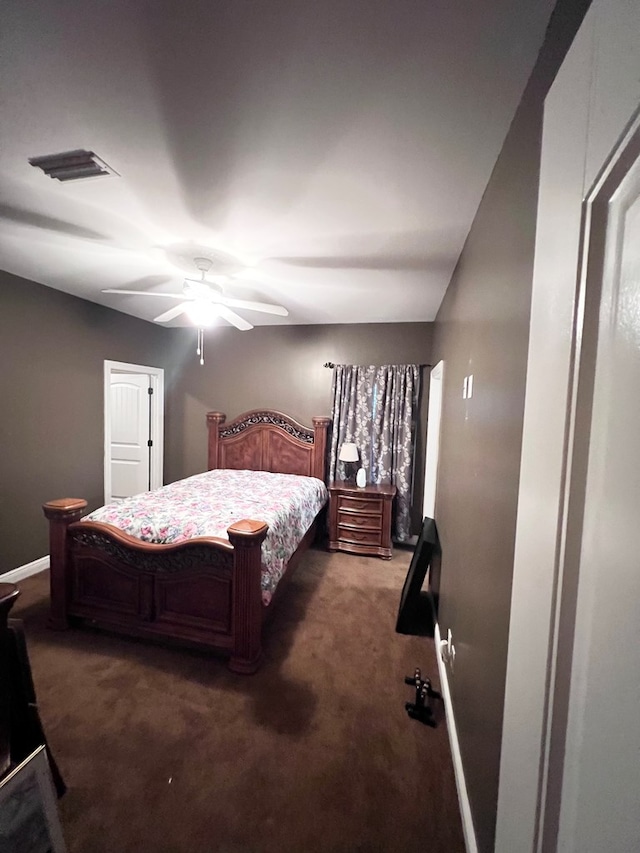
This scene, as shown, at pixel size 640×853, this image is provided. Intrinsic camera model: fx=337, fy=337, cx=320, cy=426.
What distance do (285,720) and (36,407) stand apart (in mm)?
3059

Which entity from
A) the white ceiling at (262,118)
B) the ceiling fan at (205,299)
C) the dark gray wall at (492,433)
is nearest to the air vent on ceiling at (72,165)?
the white ceiling at (262,118)

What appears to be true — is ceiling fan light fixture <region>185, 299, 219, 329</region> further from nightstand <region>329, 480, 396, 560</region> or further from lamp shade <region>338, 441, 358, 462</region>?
nightstand <region>329, 480, 396, 560</region>


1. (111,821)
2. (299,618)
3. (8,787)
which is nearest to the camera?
(8,787)

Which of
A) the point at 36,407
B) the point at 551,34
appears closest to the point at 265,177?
the point at 551,34

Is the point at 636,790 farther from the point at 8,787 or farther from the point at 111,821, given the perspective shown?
the point at 111,821

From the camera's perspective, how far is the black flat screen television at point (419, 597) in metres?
2.27

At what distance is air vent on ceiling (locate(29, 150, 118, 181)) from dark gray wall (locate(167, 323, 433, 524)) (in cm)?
274

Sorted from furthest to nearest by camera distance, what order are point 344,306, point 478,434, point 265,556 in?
point 344,306, point 265,556, point 478,434

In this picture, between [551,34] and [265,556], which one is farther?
[265,556]

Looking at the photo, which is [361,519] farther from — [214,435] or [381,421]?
[214,435]

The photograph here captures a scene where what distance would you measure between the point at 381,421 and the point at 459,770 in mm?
2848

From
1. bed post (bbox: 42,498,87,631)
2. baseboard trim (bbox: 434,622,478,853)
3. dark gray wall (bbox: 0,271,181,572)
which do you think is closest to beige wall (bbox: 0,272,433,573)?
dark gray wall (bbox: 0,271,181,572)

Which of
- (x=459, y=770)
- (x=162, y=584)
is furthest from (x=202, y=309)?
(x=459, y=770)

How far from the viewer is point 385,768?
1406 millimetres
